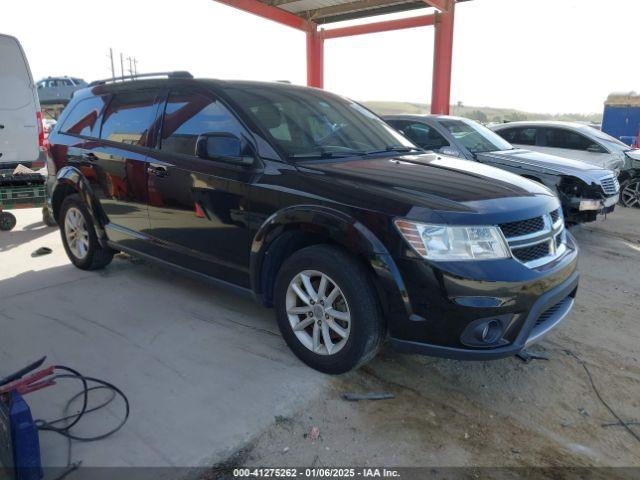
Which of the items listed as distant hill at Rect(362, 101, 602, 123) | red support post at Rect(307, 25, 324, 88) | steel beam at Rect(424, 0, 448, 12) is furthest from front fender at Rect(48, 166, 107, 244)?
distant hill at Rect(362, 101, 602, 123)

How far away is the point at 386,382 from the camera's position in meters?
3.05

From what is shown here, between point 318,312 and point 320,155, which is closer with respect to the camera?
point 318,312

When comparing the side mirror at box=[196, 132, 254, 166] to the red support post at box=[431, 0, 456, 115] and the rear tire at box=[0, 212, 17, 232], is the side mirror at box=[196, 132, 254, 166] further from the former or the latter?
the red support post at box=[431, 0, 456, 115]

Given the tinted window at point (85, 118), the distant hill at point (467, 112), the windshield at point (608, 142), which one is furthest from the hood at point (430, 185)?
the distant hill at point (467, 112)

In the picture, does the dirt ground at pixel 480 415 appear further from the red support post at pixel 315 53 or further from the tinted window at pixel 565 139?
the red support post at pixel 315 53

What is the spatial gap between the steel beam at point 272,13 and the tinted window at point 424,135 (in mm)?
6458

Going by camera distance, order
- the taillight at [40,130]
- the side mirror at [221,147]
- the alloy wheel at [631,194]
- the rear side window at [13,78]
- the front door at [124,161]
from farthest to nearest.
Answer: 1. the alloy wheel at [631,194]
2. the taillight at [40,130]
3. the rear side window at [13,78]
4. the front door at [124,161]
5. the side mirror at [221,147]

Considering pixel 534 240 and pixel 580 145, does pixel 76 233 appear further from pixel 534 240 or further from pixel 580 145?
pixel 580 145

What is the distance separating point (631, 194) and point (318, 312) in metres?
9.10

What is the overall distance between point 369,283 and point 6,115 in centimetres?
722

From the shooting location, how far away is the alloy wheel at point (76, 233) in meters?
4.97

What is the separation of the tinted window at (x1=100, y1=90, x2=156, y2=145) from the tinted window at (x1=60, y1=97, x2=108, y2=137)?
163mm

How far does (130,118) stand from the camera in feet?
13.9

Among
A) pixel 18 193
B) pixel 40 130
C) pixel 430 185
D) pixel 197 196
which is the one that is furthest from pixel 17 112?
pixel 430 185
